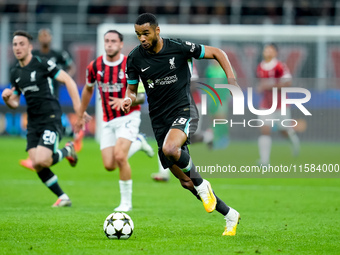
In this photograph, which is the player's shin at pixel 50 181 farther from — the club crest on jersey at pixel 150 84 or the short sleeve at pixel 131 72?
the club crest on jersey at pixel 150 84

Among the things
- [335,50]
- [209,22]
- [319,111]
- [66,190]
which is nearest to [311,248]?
[66,190]

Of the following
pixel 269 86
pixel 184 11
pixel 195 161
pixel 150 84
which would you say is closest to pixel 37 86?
pixel 195 161

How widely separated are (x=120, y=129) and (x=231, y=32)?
28.3 feet

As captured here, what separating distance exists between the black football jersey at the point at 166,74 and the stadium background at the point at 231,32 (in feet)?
25.1

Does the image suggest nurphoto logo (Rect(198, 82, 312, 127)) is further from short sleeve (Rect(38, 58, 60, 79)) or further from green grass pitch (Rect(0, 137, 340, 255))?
short sleeve (Rect(38, 58, 60, 79))

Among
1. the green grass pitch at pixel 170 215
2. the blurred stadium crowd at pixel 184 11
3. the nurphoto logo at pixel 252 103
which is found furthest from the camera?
the blurred stadium crowd at pixel 184 11

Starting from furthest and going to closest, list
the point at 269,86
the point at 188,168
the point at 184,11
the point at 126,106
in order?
the point at 184,11
the point at 269,86
the point at 126,106
the point at 188,168

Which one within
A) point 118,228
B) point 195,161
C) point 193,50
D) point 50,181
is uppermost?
point 193,50

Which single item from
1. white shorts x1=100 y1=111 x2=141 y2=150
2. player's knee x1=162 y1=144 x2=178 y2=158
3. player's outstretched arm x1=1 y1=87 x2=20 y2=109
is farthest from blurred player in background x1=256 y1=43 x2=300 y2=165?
player's knee x1=162 y1=144 x2=178 y2=158

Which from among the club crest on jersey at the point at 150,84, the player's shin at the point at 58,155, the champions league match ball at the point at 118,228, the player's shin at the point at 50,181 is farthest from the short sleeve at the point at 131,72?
the player's shin at the point at 50,181

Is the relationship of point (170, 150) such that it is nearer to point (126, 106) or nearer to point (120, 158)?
point (126, 106)

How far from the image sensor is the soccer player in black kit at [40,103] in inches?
384

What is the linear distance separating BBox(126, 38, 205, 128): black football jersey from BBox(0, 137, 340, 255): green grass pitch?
52.4 inches

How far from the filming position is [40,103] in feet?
32.9
